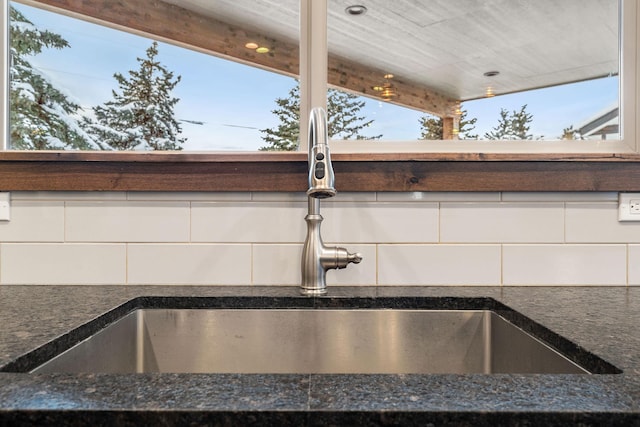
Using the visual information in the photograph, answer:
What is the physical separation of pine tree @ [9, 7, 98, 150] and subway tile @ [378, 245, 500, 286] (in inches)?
33.3

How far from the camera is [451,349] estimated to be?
89 cm

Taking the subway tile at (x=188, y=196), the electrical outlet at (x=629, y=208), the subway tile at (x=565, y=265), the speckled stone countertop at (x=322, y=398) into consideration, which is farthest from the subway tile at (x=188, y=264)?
the electrical outlet at (x=629, y=208)

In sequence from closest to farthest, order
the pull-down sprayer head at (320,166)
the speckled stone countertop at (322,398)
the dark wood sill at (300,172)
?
the speckled stone countertop at (322,398) < the pull-down sprayer head at (320,166) < the dark wood sill at (300,172)

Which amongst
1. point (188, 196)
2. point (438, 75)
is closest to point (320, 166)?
point (188, 196)

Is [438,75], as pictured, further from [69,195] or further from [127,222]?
[69,195]

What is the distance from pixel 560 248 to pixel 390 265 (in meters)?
0.43

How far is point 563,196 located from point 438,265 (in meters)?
0.36

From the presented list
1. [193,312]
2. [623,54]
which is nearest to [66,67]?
[193,312]

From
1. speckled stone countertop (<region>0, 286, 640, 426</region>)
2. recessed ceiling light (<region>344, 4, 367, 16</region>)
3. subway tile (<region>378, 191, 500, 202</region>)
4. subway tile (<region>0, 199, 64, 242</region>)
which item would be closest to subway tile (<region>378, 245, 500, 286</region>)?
subway tile (<region>378, 191, 500, 202</region>)

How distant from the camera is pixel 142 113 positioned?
3.70 ft

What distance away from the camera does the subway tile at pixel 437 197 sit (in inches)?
41.3

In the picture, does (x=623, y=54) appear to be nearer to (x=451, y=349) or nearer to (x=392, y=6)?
(x=392, y=6)

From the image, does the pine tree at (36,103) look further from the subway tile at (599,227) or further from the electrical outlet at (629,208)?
the electrical outlet at (629,208)

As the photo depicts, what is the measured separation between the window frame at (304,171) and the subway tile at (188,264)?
15cm
